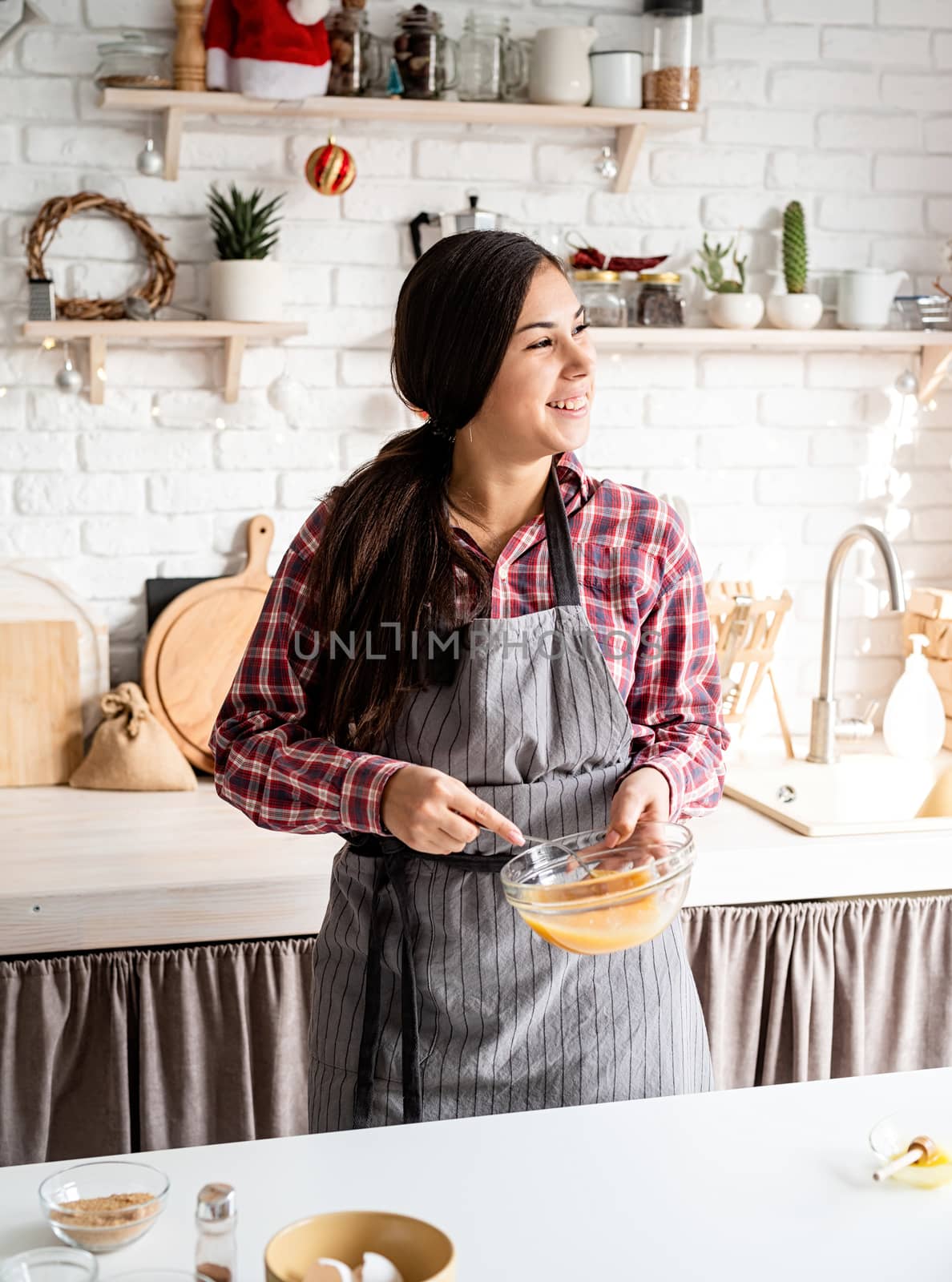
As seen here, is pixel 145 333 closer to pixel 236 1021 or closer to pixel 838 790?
pixel 236 1021

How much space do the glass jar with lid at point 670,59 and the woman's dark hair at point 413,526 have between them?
1253mm

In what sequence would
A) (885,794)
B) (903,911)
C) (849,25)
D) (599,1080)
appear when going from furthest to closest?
1. (849,25)
2. (885,794)
3. (903,911)
4. (599,1080)

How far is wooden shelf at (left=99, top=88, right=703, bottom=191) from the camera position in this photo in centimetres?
239

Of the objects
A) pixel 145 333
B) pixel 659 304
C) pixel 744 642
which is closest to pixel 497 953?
pixel 744 642

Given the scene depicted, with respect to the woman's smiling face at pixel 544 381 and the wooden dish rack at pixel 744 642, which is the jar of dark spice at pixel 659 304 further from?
the woman's smiling face at pixel 544 381

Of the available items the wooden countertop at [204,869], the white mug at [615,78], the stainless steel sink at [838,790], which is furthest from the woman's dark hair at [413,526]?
the white mug at [615,78]

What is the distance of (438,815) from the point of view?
1.29 m

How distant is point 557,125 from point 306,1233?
218 centimetres

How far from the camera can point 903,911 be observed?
226 centimetres

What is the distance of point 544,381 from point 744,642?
130 cm

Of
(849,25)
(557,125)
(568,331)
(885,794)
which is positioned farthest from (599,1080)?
(849,25)

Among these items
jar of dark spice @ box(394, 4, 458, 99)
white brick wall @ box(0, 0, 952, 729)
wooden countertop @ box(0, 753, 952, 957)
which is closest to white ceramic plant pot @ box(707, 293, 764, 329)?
white brick wall @ box(0, 0, 952, 729)

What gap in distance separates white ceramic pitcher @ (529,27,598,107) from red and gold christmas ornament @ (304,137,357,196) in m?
0.37

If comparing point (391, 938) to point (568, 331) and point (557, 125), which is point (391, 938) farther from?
point (557, 125)
